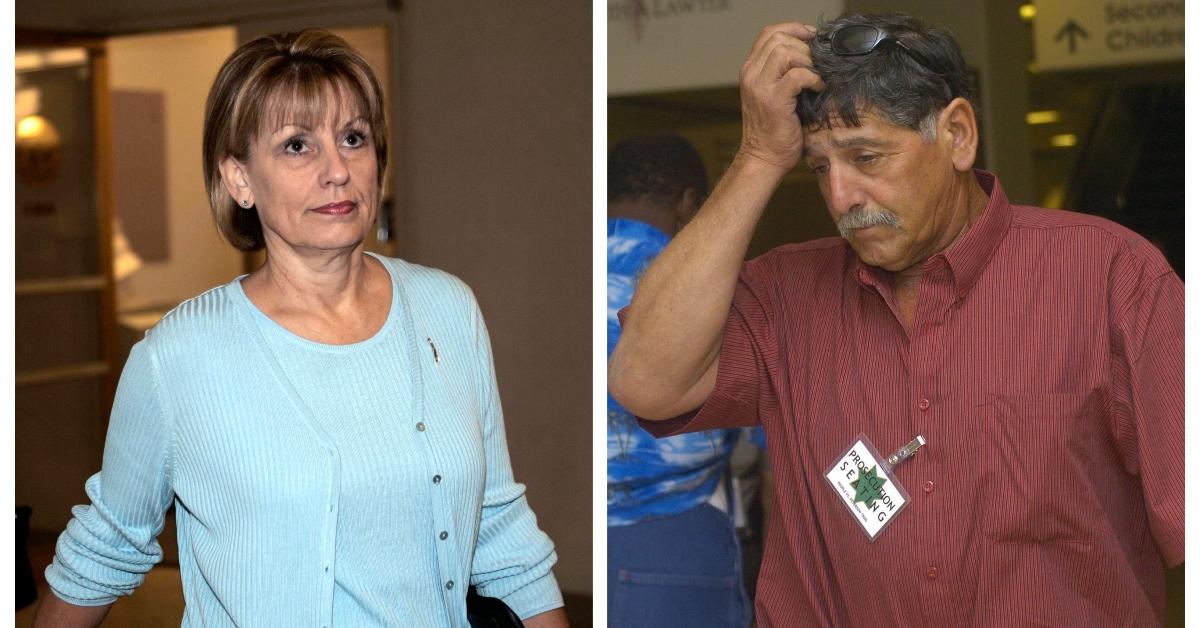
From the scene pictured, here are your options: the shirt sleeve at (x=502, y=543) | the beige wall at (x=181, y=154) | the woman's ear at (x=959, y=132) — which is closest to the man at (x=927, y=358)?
the woman's ear at (x=959, y=132)

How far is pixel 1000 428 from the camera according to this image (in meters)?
2.13

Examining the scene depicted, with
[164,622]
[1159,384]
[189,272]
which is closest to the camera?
[1159,384]

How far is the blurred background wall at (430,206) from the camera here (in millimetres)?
4984

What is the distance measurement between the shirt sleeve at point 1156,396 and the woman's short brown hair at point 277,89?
1.30 metres

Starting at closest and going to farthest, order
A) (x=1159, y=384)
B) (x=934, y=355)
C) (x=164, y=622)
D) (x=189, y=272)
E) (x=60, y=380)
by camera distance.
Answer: (x=1159, y=384) → (x=934, y=355) → (x=164, y=622) → (x=60, y=380) → (x=189, y=272)

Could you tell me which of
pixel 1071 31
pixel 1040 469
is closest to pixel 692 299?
pixel 1040 469

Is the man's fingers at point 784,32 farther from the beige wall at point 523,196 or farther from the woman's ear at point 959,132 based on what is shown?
the beige wall at point 523,196

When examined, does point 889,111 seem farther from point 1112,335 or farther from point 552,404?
point 552,404

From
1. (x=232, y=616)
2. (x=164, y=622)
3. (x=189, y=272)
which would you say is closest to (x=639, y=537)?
(x=232, y=616)

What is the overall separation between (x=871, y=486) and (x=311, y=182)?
1078mm

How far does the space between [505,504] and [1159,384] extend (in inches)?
43.9

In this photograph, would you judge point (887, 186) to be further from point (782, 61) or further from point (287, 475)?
point (287, 475)

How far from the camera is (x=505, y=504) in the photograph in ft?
7.57

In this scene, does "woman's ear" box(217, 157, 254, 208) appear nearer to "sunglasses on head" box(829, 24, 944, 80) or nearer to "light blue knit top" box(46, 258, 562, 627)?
"light blue knit top" box(46, 258, 562, 627)
